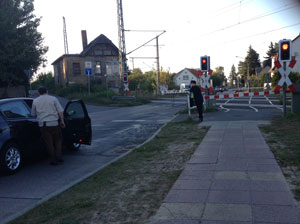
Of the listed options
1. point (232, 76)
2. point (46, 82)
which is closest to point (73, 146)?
point (46, 82)

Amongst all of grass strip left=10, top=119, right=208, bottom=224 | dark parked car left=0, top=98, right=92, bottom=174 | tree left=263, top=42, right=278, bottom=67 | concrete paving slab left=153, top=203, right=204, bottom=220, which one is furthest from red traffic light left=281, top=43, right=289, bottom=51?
tree left=263, top=42, right=278, bottom=67

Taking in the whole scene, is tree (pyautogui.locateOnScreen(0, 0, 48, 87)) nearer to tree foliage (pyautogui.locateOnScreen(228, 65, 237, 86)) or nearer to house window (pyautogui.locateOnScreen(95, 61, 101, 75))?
house window (pyautogui.locateOnScreen(95, 61, 101, 75))

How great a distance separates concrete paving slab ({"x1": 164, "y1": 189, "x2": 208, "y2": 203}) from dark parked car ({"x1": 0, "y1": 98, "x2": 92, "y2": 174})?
11.6ft

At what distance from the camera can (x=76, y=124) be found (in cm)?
803

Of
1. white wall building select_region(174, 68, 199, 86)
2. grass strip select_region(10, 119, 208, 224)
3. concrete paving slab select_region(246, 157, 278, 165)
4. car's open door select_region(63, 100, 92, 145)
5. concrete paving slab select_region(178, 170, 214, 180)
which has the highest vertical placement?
white wall building select_region(174, 68, 199, 86)

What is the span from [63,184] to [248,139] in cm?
508

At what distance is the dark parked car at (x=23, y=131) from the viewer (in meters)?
6.28

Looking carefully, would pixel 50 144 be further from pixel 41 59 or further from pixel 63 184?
pixel 41 59

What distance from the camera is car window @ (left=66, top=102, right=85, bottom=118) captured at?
7.94m

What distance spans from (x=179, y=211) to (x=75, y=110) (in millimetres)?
5011

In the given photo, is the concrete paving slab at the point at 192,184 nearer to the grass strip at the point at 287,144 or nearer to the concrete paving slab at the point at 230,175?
the concrete paving slab at the point at 230,175

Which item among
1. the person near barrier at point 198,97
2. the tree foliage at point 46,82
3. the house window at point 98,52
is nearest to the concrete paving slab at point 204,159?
the person near barrier at point 198,97

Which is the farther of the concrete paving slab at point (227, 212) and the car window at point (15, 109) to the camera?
the car window at point (15, 109)

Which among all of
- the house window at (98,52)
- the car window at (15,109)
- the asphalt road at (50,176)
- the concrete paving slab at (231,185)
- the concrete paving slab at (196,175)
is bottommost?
the asphalt road at (50,176)
